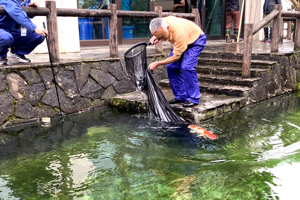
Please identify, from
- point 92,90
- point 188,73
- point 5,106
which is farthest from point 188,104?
point 5,106

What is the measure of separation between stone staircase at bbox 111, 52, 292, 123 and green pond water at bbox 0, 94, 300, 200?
0.97 ft

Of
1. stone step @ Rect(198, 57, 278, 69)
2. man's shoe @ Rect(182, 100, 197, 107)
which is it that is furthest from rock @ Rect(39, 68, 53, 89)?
stone step @ Rect(198, 57, 278, 69)

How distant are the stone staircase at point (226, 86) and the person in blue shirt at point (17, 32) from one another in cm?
183

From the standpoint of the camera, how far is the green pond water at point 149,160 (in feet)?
9.15

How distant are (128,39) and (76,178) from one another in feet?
23.3

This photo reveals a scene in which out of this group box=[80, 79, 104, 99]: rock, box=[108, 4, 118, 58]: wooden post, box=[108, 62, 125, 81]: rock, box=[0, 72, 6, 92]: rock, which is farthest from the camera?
box=[108, 62, 125, 81]: rock

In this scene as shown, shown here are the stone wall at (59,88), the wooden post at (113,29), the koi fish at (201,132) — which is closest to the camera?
the koi fish at (201,132)

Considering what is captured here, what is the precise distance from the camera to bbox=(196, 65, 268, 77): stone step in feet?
19.8

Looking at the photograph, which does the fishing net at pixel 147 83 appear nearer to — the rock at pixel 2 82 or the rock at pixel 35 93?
the rock at pixel 35 93

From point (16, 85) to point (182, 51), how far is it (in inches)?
103

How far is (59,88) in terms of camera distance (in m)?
5.17

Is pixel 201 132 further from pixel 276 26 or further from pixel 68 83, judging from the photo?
pixel 276 26

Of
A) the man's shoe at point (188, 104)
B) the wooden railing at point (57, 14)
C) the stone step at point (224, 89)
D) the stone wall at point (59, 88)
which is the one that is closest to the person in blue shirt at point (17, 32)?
the wooden railing at point (57, 14)

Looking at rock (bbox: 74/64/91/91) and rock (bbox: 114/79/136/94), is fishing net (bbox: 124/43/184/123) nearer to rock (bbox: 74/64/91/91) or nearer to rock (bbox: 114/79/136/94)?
rock (bbox: 74/64/91/91)
